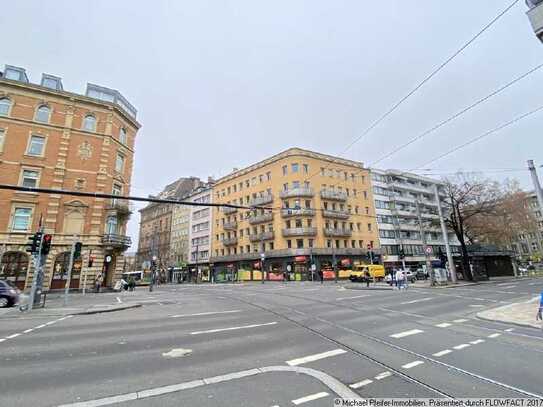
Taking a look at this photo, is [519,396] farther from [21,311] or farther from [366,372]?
[21,311]

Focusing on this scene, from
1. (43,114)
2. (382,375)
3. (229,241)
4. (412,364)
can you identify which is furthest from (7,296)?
(229,241)

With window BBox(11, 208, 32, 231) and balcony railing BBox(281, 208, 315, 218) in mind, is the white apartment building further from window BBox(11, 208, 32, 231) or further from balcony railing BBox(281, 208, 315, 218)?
window BBox(11, 208, 32, 231)

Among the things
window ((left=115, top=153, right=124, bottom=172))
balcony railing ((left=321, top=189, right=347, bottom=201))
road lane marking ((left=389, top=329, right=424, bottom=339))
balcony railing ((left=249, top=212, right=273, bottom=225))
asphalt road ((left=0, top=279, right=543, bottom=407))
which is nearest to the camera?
asphalt road ((left=0, top=279, right=543, bottom=407))

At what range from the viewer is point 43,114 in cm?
2805

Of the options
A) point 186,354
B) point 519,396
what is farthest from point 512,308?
point 186,354

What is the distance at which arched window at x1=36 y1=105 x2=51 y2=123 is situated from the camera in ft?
91.0

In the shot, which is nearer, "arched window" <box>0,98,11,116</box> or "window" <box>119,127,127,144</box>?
"arched window" <box>0,98,11,116</box>

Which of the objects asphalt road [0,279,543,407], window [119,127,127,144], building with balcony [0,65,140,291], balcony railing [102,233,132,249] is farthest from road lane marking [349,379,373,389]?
window [119,127,127,144]

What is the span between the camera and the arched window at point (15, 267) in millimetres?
24047

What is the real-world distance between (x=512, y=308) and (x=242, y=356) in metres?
12.9

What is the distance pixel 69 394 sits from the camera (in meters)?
4.25

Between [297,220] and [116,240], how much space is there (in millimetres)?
27197

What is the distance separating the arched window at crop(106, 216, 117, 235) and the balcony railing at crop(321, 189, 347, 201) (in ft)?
104

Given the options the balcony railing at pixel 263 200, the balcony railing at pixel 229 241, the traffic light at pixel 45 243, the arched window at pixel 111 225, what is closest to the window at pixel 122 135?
the arched window at pixel 111 225
